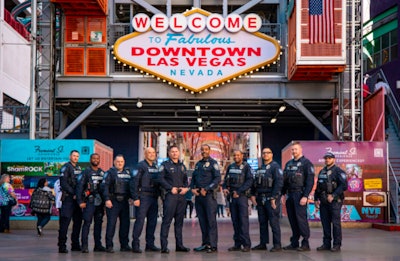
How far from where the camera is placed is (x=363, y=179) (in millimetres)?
22766

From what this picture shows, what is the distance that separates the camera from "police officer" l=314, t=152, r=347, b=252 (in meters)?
14.0

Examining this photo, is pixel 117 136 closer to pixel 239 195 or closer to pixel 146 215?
pixel 146 215

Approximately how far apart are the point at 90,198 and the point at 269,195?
345cm

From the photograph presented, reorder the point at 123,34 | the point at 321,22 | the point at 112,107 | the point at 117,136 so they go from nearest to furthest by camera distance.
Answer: the point at 321,22 < the point at 123,34 < the point at 112,107 < the point at 117,136

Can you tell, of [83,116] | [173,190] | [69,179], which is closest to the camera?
[173,190]

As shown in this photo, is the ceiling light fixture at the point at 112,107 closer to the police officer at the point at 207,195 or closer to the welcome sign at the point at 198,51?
the welcome sign at the point at 198,51

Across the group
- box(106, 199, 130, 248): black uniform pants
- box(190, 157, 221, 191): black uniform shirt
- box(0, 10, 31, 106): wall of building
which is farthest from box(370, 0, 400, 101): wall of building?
box(106, 199, 130, 248): black uniform pants

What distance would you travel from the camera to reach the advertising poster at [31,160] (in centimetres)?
2208

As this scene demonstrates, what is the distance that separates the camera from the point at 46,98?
2495 cm

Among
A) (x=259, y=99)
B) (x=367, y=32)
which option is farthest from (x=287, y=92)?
(x=367, y=32)

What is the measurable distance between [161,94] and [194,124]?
864cm

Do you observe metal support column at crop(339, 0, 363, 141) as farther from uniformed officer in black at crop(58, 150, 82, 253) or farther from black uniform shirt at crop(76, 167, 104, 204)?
uniformed officer in black at crop(58, 150, 82, 253)

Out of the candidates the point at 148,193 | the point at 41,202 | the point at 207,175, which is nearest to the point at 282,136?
the point at 41,202

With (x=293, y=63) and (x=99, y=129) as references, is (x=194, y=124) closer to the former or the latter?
(x=99, y=129)
